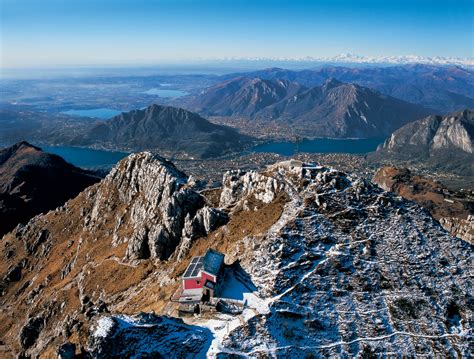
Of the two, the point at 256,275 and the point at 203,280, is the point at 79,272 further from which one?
the point at 256,275

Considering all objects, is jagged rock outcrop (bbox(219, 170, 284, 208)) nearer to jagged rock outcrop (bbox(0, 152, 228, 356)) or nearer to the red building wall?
jagged rock outcrop (bbox(0, 152, 228, 356))

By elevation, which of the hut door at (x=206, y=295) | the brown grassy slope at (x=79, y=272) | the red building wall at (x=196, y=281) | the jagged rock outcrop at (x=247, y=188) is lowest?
the brown grassy slope at (x=79, y=272)

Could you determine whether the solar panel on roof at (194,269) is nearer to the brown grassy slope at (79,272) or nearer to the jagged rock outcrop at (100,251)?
the brown grassy slope at (79,272)

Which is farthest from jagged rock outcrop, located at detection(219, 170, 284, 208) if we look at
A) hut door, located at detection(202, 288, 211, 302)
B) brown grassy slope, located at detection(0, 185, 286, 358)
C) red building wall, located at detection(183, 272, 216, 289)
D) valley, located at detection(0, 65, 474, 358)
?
hut door, located at detection(202, 288, 211, 302)

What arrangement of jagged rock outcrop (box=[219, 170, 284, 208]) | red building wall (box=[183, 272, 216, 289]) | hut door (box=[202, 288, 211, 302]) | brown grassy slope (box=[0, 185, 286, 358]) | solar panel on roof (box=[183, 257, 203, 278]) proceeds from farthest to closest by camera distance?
jagged rock outcrop (box=[219, 170, 284, 208]) → brown grassy slope (box=[0, 185, 286, 358]) → solar panel on roof (box=[183, 257, 203, 278]) → red building wall (box=[183, 272, 216, 289]) → hut door (box=[202, 288, 211, 302])

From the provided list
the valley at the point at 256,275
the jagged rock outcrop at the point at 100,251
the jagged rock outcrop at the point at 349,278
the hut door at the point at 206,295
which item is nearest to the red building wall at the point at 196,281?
the hut door at the point at 206,295

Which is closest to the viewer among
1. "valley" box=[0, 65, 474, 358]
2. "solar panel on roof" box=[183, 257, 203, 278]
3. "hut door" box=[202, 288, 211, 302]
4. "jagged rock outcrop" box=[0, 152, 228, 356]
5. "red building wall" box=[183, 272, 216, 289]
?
"valley" box=[0, 65, 474, 358]

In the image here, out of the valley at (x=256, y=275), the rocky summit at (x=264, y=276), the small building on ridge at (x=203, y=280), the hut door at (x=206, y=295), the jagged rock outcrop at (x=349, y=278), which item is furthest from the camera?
the small building on ridge at (x=203, y=280)

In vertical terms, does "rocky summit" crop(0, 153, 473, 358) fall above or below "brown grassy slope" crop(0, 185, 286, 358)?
above
